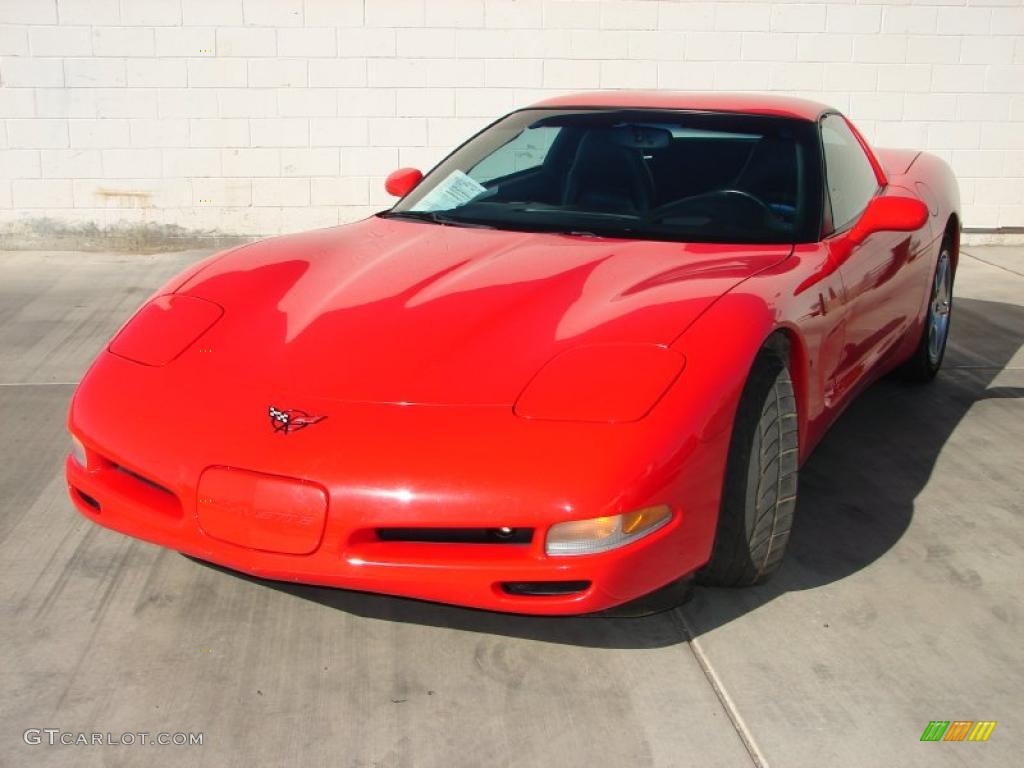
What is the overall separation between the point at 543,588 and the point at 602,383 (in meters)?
0.50

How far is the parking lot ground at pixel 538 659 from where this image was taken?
2729 mm

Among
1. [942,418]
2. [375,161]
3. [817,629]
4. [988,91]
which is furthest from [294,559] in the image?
[988,91]

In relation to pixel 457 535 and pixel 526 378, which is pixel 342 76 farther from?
pixel 457 535

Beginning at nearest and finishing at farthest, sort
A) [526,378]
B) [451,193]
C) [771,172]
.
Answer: [526,378]
[771,172]
[451,193]

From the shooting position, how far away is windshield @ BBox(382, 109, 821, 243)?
4.05 meters

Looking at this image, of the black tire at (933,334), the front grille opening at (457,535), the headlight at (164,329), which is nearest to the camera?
the front grille opening at (457,535)

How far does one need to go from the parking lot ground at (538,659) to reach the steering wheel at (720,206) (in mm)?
938

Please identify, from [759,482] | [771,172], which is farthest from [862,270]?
[759,482]

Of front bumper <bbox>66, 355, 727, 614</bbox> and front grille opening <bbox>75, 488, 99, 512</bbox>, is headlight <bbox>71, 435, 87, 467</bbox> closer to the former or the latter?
front grille opening <bbox>75, 488, 99, 512</bbox>

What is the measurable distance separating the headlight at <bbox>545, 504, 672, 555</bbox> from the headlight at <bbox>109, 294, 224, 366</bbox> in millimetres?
1186

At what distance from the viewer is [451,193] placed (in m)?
4.47

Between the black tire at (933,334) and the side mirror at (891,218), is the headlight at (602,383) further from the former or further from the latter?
the black tire at (933,334)

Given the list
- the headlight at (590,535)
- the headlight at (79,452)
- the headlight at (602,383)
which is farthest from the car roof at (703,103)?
the headlight at (79,452)

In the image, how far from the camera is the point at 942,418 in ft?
16.6
